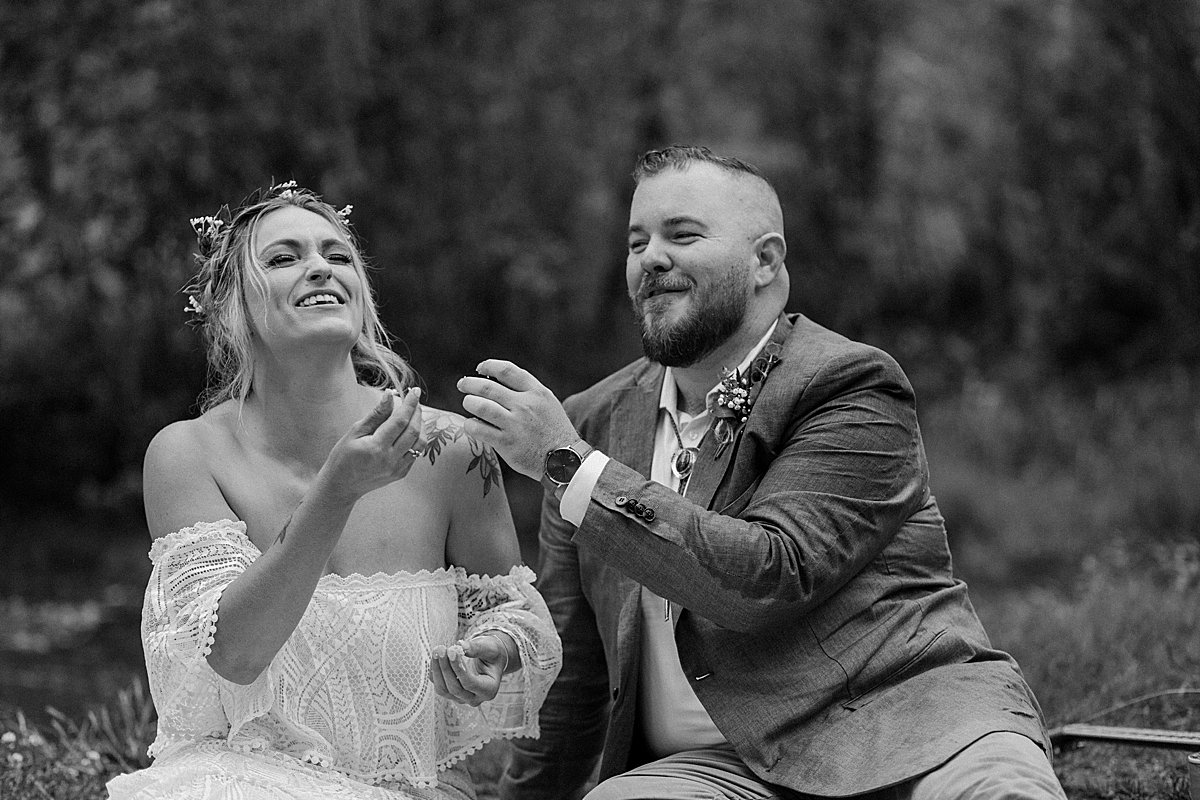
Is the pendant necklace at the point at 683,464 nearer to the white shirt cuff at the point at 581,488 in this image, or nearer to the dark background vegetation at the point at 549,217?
the white shirt cuff at the point at 581,488

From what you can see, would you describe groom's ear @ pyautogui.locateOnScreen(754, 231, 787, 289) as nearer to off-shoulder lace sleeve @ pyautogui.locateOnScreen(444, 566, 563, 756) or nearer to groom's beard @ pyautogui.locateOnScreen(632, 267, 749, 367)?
groom's beard @ pyautogui.locateOnScreen(632, 267, 749, 367)

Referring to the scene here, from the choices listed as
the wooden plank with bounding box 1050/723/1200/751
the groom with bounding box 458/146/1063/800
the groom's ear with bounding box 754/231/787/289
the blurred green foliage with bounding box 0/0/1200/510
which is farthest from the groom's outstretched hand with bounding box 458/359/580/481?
the blurred green foliage with bounding box 0/0/1200/510

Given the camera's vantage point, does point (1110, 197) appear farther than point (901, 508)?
Yes

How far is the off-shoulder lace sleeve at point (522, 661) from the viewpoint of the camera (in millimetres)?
3402

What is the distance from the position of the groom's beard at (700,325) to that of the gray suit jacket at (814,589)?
0.15 metres

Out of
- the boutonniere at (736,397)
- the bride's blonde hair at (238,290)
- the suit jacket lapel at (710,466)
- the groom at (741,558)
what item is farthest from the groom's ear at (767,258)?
the bride's blonde hair at (238,290)

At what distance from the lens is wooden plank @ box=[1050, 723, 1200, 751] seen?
352cm

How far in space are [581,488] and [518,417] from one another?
0.70ft

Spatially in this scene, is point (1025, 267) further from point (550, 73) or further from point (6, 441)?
point (6, 441)

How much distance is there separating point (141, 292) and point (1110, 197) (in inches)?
283

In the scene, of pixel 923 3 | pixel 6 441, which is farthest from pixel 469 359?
pixel 923 3

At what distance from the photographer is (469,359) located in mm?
9805

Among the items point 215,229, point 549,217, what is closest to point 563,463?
Result: point 215,229

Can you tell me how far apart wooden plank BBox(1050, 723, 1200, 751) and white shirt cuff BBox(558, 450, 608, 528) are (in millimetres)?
1646
